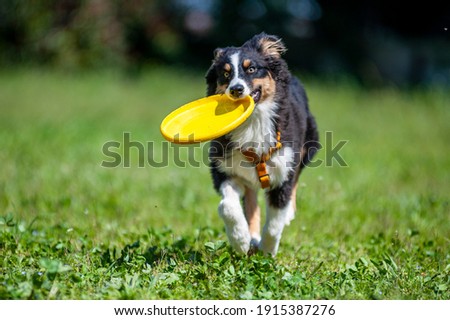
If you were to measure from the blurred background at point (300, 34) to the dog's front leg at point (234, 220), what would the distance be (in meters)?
13.4

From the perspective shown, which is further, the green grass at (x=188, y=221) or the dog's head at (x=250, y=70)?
the dog's head at (x=250, y=70)

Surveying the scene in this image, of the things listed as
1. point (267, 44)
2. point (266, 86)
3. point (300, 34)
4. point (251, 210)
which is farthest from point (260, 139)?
point (300, 34)

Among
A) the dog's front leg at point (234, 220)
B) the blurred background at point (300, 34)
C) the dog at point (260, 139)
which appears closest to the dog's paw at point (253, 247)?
the dog at point (260, 139)

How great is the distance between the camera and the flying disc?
13.9 feet

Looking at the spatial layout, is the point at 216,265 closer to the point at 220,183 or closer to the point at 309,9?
the point at 220,183

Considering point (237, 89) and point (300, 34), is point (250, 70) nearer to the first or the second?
point (237, 89)

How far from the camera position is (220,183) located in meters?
4.38

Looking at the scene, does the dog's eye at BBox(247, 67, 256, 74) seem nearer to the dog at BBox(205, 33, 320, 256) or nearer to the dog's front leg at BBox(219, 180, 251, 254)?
the dog at BBox(205, 33, 320, 256)

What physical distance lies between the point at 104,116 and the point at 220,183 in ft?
26.0

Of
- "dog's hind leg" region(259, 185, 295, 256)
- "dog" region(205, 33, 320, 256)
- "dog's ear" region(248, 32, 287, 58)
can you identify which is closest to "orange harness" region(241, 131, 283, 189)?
"dog" region(205, 33, 320, 256)

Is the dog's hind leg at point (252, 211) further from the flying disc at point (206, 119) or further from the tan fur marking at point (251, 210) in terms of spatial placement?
the flying disc at point (206, 119)

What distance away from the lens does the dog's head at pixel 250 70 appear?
170 inches

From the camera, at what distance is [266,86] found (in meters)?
4.51
